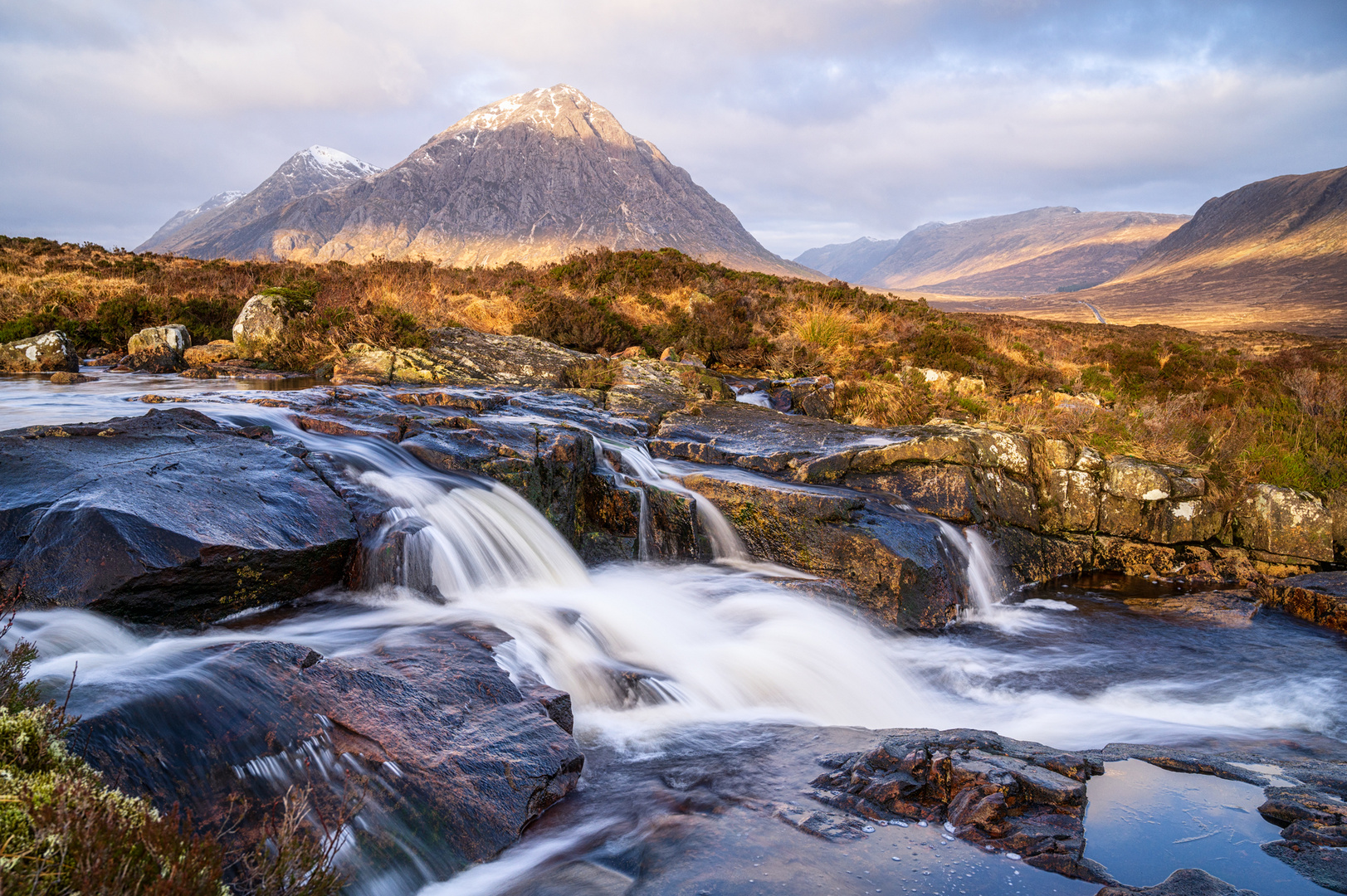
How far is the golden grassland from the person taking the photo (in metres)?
10.8

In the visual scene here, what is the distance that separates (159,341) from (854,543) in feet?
47.0

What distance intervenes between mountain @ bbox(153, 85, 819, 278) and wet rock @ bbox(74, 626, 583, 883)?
114m

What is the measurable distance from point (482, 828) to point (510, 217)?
488 ft

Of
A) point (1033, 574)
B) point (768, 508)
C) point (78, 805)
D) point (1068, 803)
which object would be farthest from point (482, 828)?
point (1033, 574)

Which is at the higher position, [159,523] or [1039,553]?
[159,523]

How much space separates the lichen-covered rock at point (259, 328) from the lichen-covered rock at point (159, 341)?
1.23 meters

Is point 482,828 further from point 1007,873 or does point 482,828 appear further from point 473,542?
point 473,542

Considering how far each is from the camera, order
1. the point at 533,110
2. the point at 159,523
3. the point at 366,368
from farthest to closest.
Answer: the point at 533,110 → the point at 366,368 → the point at 159,523

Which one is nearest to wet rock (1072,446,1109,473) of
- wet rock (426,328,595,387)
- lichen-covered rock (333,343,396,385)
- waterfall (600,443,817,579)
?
waterfall (600,443,817,579)

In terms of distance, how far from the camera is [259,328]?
13.7 meters

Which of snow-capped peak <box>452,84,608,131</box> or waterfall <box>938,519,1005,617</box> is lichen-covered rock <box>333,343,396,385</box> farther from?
snow-capped peak <box>452,84,608,131</box>

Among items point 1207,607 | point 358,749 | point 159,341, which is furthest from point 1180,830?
point 159,341

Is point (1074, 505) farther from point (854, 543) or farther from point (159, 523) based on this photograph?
point (159, 523)

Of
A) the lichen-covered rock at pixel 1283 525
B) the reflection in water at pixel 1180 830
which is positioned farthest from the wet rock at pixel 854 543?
the lichen-covered rock at pixel 1283 525
